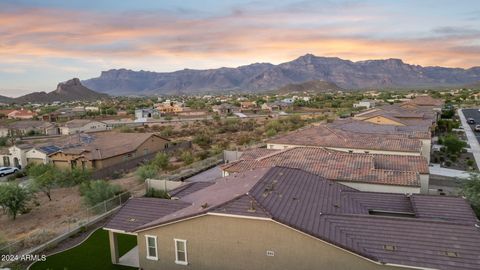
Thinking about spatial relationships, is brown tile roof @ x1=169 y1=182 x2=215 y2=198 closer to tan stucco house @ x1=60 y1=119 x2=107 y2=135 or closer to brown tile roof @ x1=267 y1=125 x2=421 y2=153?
brown tile roof @ x1=267 y1=125 x2=421 y2=153

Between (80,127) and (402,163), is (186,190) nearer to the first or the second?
(402,163)

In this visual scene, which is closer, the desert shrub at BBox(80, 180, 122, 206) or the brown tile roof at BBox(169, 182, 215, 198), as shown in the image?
the brown tile roof at BBox(169, 182, 215, 198)

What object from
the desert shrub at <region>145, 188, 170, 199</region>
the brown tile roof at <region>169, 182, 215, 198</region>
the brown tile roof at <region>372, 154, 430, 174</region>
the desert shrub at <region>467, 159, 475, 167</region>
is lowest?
the desert shrub at <region>467, 159, 475, 167</region>

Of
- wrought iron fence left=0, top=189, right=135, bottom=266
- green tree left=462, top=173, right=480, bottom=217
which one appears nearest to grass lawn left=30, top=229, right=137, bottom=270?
wrought iron fence left=0, top=189, right=135, bottom=266

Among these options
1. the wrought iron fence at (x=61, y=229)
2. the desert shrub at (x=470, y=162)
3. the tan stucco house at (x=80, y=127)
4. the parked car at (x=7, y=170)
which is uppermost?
the tan stucco house at (x=80, y=127)

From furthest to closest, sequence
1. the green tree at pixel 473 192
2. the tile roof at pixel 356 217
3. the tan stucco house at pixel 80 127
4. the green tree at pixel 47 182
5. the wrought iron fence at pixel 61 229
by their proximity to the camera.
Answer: the tan stucco house at pixel 80 127, the green tree at pixel 47 182, the green tree at pixel 473 192, the wrought iron fence at pixel 61 229, the tile roof at pixel 356 217

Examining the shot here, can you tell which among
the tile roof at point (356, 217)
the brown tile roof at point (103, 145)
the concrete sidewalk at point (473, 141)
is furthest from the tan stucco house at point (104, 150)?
the concrete sidewalk at point (473, 141)

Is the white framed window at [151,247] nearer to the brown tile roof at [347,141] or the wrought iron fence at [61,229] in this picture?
the wrought iron fence at [61,229]
